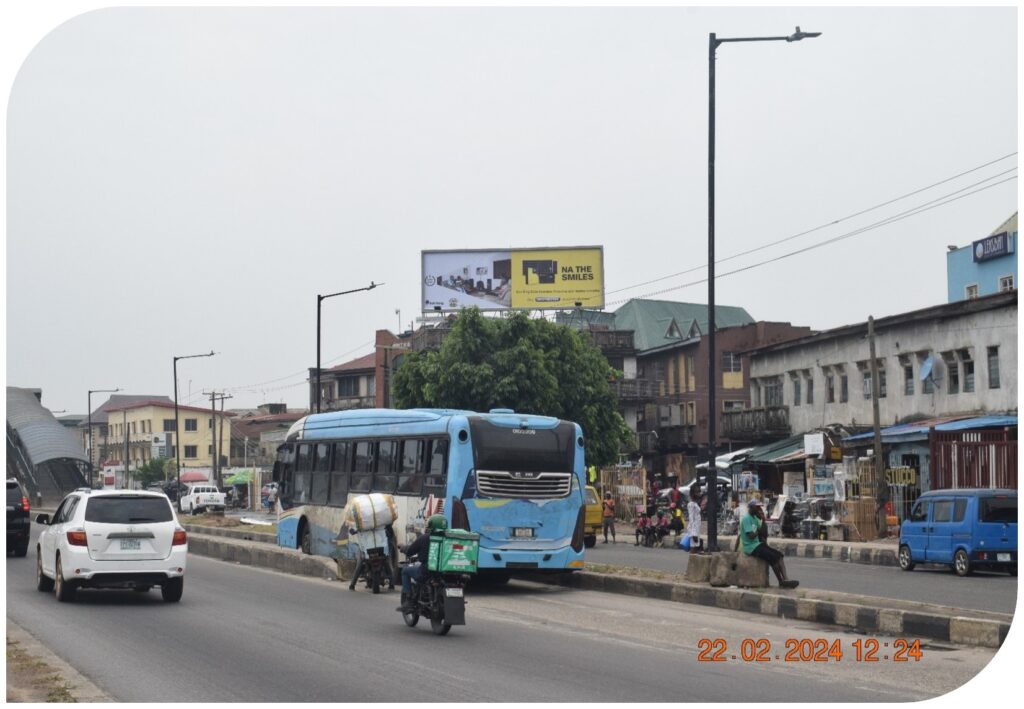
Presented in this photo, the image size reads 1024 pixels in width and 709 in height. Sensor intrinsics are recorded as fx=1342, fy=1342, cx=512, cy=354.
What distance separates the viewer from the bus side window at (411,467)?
2366 cm

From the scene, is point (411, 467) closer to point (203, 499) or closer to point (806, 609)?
point (806, 609)

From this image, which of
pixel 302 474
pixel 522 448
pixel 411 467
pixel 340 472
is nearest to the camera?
pixel 522 448

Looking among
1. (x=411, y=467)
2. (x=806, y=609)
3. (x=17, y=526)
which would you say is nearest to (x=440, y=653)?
(x=806, y=609)

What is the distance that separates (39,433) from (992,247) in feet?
183

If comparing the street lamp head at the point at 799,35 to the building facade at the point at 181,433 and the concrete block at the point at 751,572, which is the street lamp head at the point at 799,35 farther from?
the building facade at the point at 181,433

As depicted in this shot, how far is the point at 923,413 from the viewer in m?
49.5

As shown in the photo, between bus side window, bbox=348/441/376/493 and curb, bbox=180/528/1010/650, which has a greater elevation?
bus side window, bbox=348/441/376/493

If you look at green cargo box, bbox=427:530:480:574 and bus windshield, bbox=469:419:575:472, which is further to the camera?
bus windshield, bbox=469:419:575:472

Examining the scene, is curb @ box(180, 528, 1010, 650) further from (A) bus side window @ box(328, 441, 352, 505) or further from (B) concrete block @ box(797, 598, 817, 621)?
(A) bus side window @ box(328, 441, 352, 505)

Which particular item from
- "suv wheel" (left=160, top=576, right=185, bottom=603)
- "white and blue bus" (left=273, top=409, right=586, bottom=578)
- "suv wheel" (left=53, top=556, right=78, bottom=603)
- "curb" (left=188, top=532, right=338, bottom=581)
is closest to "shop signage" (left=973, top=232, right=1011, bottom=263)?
"curb" (left=188, top=532, right=338, bottom=581)

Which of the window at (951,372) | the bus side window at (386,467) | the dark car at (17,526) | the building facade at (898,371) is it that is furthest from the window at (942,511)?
the window at (951,372)

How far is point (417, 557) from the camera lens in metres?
16.6

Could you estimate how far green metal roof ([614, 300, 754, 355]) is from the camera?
88500 millimetres

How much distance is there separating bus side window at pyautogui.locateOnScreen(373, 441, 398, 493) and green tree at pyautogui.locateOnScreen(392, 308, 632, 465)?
28.5 metres
